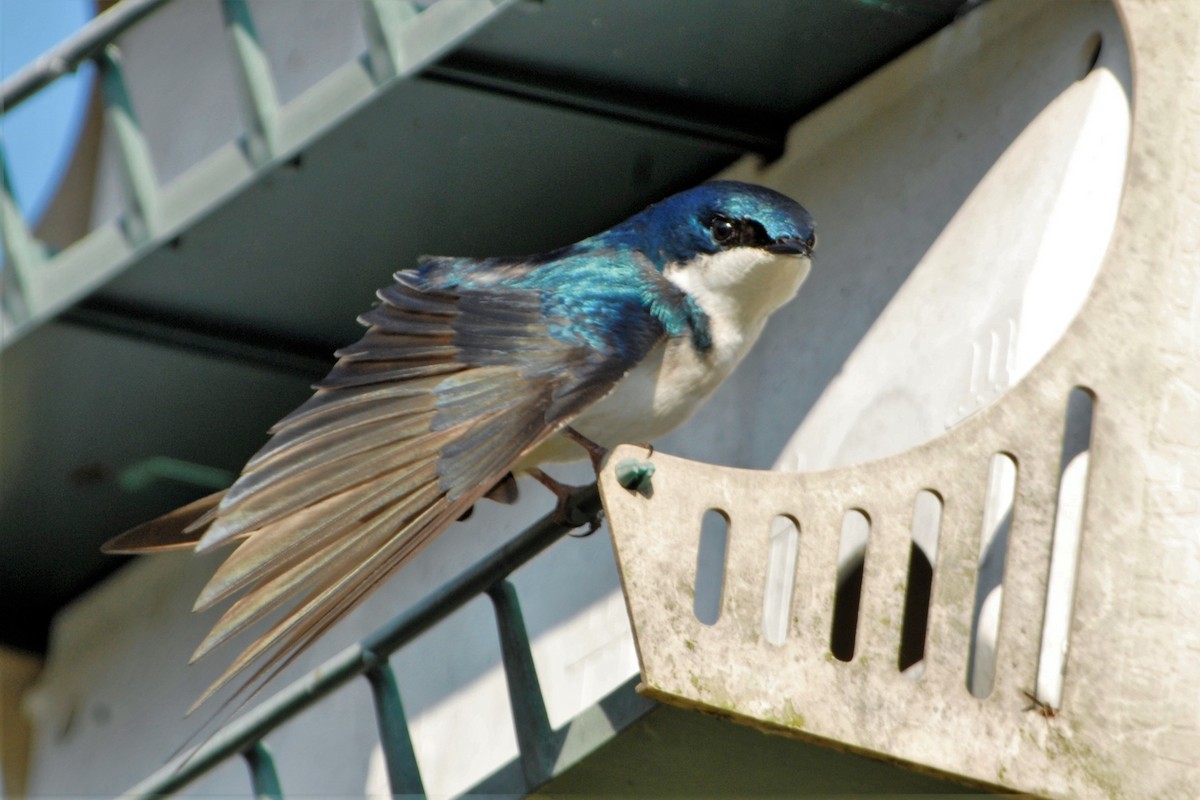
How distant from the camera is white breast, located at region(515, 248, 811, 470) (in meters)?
3.95

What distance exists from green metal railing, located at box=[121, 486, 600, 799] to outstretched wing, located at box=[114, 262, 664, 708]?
0.23 metres

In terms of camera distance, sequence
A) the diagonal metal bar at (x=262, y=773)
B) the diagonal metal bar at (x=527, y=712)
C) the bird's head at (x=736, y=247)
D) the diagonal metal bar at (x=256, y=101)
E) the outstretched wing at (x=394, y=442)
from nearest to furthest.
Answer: the outstretched wing at (x=394, y=442) → the diagonal metal bar at (x=527, y=712) → the bird's head at (x=736, y=247) → the diagonal metal bar at (x=256, y=101) → the diagonal metal bar at (x=262, y=773)

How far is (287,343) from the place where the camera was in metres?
5.21

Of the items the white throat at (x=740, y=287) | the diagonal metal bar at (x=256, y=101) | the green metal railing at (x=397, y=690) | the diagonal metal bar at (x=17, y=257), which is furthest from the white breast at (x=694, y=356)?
the diagonal metal bar at (x=17, y=257)

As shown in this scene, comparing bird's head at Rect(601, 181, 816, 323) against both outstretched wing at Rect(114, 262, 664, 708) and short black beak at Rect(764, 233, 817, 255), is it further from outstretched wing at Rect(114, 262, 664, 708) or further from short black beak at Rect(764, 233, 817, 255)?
outstretched wing at Rect(114, 262, 664, 708)

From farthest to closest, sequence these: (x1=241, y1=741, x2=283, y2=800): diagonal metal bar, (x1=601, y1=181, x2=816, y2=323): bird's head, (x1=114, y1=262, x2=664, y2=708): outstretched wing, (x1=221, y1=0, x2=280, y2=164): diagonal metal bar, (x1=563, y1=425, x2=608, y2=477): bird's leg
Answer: (x1=241, y1=741, x2=283, y2=800): diagonal metal bar → (x1=221, y1=0, x2=280, y2=164): diagonal metal bar → (x1=601, y1=181, x2=816, y2=323): bird's head → (x1=563, y1=425, x2=608, y2=477): bird's leg → (x1=114, y1=262, x2=664, y2=708): outstretched wing

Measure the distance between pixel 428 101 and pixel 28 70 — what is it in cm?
80

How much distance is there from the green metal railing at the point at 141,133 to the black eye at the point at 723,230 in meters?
0.55

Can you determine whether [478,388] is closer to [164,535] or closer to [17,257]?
[164,535]

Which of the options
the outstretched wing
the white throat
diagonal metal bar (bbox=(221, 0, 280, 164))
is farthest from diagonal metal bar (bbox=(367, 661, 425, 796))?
diagonal metal bar (bbox=(221, 0, 280, 164))

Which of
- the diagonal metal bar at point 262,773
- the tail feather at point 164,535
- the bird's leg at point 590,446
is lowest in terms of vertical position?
the diagonal metal bar at point 262,773

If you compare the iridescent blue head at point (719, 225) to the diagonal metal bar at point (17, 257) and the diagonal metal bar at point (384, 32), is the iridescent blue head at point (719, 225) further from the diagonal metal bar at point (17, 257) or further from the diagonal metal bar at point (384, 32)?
the diagonal metal bar at point (17, 257)

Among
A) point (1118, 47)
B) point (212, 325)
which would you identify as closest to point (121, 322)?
point (212, 325)

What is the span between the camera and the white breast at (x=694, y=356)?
3.95 m
